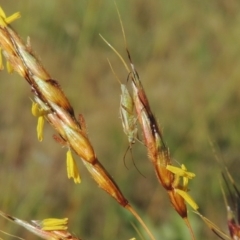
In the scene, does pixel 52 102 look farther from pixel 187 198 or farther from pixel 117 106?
pixel 117 106

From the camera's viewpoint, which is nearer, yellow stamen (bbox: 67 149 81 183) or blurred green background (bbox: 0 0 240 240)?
yellow stamen (bbox: 67 149 81 183)

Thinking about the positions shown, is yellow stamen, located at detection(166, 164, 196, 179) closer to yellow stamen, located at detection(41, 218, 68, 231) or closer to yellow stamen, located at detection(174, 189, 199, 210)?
yellow stamen, located at detection(174, 189, 199, 210)

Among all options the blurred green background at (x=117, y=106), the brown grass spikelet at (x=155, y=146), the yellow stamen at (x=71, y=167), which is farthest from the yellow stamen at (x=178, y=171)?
the blurred green background at (x=117, y=106)

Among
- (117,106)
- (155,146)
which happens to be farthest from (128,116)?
(117,106)

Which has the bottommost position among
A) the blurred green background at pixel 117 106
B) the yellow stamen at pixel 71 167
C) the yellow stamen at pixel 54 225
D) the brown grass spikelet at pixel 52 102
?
the blurred green background at pixel 117 106

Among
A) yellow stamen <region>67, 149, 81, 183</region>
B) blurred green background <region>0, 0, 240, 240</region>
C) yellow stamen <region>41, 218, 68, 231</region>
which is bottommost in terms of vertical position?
blurred green background <region>0, 0, 240, 240</region>

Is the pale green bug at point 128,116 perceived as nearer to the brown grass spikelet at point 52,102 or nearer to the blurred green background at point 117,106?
the brown grass spikelet at point 52,102

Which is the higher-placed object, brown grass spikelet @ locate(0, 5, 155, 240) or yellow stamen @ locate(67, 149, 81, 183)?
brown grass spikelet @ locate(0, 5, 155, 240)

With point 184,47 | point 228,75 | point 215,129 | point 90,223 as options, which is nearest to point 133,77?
point 90,223

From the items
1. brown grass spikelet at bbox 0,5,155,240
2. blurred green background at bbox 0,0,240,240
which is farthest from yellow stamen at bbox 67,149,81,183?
blurred green background at bbox 0,0,240,240
